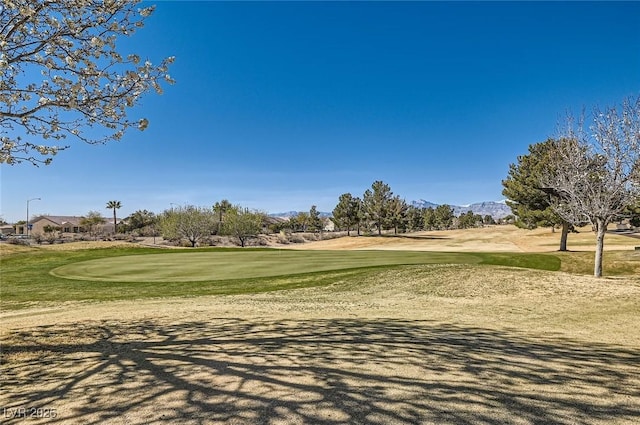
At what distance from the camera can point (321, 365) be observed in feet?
18.7

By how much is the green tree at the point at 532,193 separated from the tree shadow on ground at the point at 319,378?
100 ft

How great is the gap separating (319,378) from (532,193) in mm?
35612

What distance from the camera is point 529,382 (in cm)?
509

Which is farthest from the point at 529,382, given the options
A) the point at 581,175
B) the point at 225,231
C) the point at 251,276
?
the point at 225,231

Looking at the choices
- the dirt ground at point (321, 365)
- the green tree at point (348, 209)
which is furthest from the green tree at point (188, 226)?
the dirt ground at point (321, 365)

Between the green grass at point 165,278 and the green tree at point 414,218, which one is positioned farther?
the green tree at point 414,218

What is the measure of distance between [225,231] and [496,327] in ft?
228

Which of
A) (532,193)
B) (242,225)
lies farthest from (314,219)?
(532,193)

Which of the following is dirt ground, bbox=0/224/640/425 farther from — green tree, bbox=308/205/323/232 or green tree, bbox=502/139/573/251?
green tree, bbox=308/205/323/232

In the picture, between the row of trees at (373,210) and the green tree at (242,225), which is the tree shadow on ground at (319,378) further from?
the row of trees at (373,210)

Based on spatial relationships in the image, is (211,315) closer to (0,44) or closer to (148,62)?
(148,62)

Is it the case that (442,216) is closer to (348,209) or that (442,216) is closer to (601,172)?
(348,209)

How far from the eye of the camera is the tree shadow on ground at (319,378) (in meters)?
4.21

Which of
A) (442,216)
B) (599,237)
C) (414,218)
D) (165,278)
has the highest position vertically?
(442,216)
